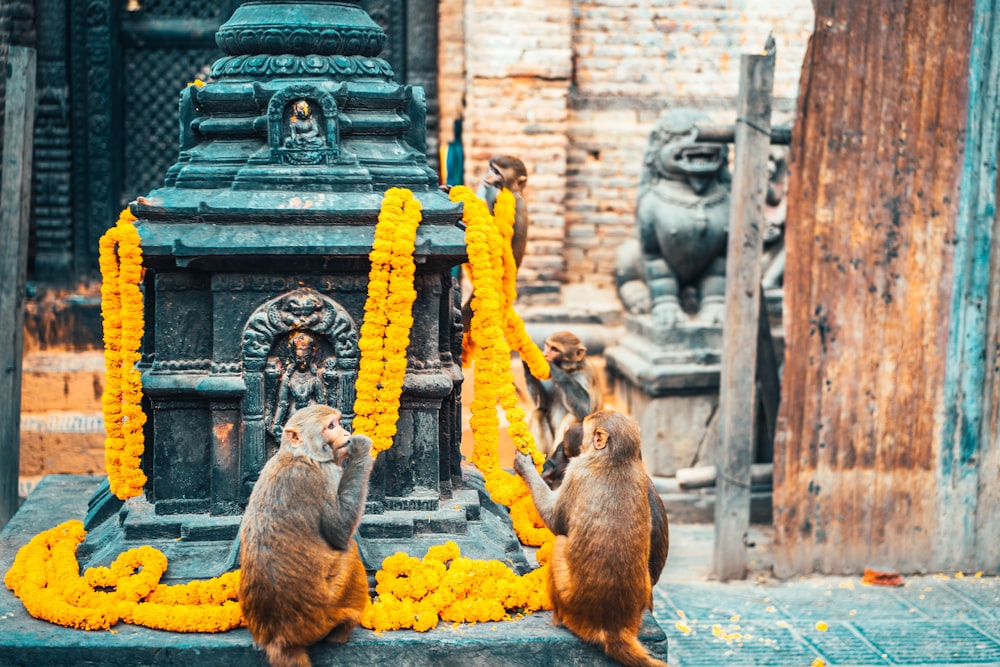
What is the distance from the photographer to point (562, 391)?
6473mm

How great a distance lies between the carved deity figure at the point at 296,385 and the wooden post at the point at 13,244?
2.45 m

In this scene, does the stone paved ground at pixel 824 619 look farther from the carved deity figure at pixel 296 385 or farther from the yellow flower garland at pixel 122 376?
the yellow flower garland at pixel 122 376

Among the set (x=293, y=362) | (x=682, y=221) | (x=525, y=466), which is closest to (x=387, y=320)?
(x=293, y=362)

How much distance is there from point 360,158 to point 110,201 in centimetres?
492

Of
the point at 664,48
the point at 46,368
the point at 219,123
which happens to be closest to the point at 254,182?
the point at 219,123

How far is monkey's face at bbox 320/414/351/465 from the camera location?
177 inches

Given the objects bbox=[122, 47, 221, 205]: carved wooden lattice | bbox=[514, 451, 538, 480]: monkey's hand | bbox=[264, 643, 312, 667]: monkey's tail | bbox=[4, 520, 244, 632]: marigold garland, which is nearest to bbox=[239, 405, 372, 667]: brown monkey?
bbox=[264, 643, 312, 667]: monkey's tail

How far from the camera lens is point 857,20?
21.7 ft

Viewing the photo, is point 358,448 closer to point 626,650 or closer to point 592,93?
point 626,650

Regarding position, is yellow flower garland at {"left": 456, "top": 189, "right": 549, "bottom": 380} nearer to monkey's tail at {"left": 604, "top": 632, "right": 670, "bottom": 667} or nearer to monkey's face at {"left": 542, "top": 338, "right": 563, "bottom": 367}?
monkey's face at {"left": 542, "top": 338, "right": 563, "bottom": 367}

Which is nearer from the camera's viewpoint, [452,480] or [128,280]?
[128,280]

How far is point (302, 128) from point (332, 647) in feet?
6.47

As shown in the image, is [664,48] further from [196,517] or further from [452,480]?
[196,517]

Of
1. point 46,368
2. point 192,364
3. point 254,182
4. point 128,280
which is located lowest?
point 46,368
